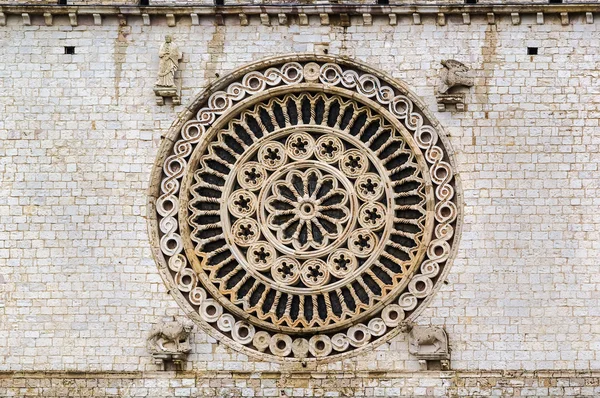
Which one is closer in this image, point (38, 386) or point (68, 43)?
point (38, 386)

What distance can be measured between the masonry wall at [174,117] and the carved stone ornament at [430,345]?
19 cm

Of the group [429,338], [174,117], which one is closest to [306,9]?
[174,117]

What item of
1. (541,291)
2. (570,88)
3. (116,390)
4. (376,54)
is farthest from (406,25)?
(116,390)

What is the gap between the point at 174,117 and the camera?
26469mm

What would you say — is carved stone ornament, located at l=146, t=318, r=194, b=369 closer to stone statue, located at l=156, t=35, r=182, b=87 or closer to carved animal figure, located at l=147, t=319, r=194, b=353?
carved animal figure, located at l=147, t=319, r=194, b=353

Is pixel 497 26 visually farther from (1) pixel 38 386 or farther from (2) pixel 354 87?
(1) pixel 38 386

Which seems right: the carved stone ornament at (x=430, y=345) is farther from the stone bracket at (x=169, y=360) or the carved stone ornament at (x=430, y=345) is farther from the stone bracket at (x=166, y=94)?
the stone bracket at (x=166, y=94)

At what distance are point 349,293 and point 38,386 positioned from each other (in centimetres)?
460

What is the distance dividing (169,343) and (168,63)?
4125 mm

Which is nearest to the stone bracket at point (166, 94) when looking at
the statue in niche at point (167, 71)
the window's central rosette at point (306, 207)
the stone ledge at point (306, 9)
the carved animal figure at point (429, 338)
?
the statue in niche at point (167, 71)

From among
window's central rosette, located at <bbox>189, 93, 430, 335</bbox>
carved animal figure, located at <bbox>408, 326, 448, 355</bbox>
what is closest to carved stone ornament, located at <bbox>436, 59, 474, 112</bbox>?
window's central rosette, located at <bbox>189, 93, 430, 335</bbox>

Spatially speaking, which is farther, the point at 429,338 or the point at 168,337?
the point at 168,337

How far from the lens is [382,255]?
26.0 m

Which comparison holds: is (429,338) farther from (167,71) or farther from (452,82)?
(167,71)
